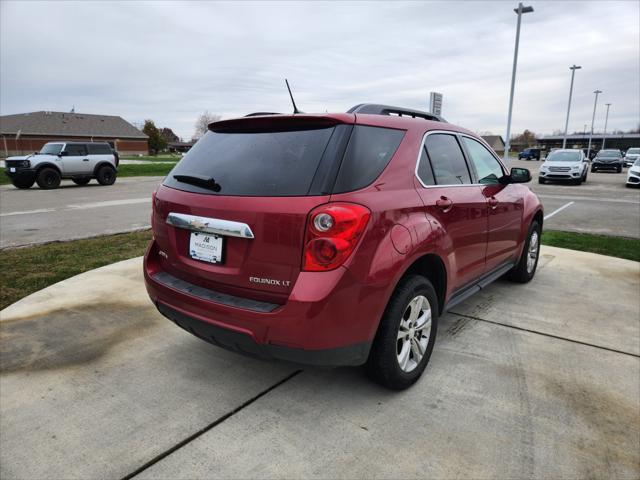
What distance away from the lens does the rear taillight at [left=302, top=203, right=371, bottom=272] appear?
2219 millimetres

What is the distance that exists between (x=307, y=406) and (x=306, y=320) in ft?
2.36

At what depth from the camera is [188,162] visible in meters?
2.96

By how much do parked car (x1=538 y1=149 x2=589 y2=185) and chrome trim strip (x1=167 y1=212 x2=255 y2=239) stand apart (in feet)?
68.9

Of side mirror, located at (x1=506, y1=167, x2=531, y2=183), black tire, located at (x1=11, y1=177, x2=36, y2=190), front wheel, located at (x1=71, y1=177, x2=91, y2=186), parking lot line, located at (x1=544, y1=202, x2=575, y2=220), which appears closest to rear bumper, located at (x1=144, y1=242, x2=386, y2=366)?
side mirror, located at (x1=506, y1=167, x2=531, y2=183)

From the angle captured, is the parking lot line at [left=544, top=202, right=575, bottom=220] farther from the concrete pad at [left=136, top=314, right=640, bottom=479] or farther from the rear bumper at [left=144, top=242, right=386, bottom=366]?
the rear bumper at [left=144, top=242, right=386, bottom=366]

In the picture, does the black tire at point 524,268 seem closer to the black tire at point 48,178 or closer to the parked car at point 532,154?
the black tire at point 48,178

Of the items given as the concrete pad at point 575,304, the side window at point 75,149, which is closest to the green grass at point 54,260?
the concrete pad at point 575,304

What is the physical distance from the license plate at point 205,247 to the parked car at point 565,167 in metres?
21.0

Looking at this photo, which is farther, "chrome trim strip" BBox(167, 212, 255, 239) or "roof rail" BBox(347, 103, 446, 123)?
"roof rail" BBox(347, 103, 446, 123)

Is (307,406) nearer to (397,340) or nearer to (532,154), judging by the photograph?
(397,340)

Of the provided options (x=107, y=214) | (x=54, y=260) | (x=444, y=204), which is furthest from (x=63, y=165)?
(x=444, y=204)

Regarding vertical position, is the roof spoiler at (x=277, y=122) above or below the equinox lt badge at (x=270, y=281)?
above

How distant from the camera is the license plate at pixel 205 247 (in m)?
2.48

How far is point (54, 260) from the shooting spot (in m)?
5.88
